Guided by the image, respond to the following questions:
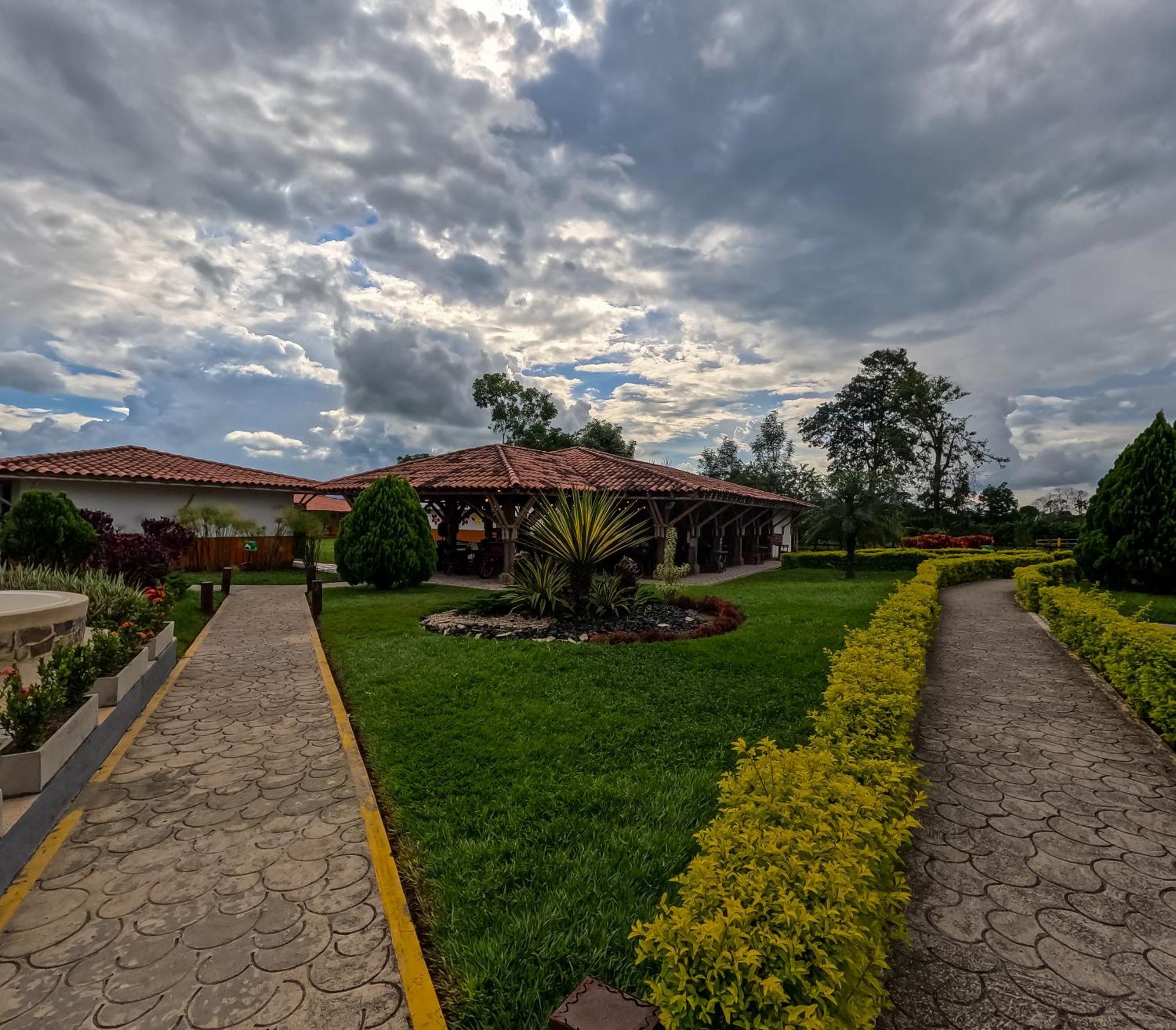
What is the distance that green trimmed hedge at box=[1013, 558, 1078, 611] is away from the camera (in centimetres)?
1212

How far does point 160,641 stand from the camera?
272 inches

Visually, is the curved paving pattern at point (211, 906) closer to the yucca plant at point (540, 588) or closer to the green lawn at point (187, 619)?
the green lawn at point (187, 619)

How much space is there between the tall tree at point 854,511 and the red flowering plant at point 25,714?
63.8 ft

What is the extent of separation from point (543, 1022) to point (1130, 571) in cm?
1656

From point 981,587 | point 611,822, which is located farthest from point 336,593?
point 981,587

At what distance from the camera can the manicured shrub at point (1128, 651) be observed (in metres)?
5.37

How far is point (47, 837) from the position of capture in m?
3.57

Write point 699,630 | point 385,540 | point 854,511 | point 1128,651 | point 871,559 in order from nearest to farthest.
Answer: point 1128,651, point 699,630, point 385,540, point 854,511, point 871,559

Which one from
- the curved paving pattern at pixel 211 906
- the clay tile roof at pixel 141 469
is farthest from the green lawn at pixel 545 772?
the clay tile roof at pixel 141 469

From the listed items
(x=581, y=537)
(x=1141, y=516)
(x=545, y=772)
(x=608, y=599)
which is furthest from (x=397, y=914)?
(x=1141, y=516)

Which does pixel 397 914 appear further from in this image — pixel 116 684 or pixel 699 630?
pixel 699 630

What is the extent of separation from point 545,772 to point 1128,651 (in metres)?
6.29

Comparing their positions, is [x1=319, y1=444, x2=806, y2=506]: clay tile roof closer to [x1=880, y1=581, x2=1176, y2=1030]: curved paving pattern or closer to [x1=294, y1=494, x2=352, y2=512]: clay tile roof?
[x1=880, y1=581, x2=1176, y2=1030]: curved paving pattern

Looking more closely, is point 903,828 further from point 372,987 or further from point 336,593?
point 336,593
